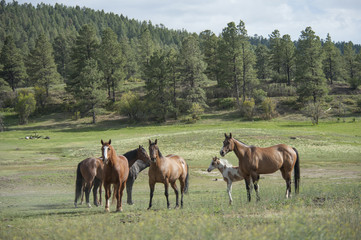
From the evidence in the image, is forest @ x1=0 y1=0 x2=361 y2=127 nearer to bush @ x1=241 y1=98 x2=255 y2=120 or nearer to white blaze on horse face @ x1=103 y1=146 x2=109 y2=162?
bush @ x1=241 y1=98 x2=255 y2=120

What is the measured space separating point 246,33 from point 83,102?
36846 mm

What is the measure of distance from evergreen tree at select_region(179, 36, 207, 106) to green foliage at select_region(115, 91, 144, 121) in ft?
32.7

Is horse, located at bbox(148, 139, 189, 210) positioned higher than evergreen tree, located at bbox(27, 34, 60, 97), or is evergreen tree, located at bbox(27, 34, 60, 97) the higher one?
evergreen tree, located at bbox(27, 34, 60, 97)

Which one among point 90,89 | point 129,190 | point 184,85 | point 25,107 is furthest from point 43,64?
point 129,190

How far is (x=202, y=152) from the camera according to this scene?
116 feet

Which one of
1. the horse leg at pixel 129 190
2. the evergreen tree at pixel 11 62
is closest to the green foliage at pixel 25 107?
the evergreen tree at pixel 11 62

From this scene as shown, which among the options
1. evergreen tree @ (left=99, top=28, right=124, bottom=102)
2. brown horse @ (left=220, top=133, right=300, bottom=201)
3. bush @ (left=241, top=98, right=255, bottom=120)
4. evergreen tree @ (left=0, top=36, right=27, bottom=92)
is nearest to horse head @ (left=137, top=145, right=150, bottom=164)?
brown horse @ (left=220, top=133, right=300, bottom=201)

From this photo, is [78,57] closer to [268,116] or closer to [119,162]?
[268,116]

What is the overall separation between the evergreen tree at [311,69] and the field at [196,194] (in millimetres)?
8337

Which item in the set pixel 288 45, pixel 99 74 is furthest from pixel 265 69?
pixel 99 74

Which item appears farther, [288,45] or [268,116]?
[288,45]

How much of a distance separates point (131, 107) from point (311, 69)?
1469 inches

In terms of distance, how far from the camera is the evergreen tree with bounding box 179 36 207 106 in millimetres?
67375

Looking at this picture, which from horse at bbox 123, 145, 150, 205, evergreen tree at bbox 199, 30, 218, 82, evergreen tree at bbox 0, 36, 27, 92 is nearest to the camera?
horse at bbox 123, 145, 150, 205
